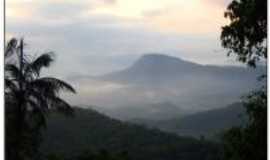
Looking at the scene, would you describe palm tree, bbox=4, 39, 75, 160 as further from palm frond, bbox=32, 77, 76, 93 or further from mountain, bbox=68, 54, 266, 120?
mountain, bbox=68, 54, 266, 120

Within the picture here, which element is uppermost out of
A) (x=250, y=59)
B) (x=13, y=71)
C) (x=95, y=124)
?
(x=250, y=59)

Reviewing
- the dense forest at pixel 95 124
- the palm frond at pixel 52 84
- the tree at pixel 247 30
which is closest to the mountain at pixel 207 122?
the dense forest at pixel 95 124

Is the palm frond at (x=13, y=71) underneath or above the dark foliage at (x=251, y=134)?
above

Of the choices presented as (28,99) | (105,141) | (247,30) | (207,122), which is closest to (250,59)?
(207,122)

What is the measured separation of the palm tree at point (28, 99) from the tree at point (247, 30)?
1.11 m

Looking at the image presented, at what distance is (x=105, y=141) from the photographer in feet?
13.2

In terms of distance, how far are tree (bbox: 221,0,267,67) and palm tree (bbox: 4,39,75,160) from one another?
1110 mm

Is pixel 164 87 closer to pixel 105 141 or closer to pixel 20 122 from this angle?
pixel 105 141

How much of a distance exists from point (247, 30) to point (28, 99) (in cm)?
205

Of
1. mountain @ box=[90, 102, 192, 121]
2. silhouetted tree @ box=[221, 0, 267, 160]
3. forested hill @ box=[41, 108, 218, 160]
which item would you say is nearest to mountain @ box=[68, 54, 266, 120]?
mountain @ box=[90, 102, 192, 121]

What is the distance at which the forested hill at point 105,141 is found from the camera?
3.65 meters

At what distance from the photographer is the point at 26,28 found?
11.1 feet

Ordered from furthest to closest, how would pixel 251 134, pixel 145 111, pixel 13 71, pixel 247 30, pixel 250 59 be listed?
pixel 247 30 < pixel 251 134 < pixel 250 59 < pixel 145 111 < pixel 13 71

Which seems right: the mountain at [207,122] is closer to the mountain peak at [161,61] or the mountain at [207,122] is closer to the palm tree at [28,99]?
the mountain peak at [161,61]
